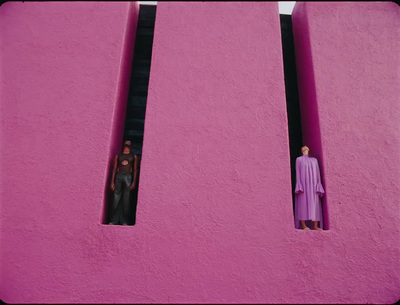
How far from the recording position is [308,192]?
13.5 feet

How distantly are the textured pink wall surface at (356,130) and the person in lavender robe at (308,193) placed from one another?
0.15m

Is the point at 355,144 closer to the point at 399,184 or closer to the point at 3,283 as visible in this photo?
the point at 399,184

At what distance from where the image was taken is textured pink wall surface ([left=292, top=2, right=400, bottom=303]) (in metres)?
3.75

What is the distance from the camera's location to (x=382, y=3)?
16.2ft

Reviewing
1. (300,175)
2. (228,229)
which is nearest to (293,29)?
(300,175)

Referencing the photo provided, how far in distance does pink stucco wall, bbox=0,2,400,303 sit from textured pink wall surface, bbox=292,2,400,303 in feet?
0.06

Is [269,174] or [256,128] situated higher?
[256,128]

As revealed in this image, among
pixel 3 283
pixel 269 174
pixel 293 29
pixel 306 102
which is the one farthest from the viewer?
pixel 293 29

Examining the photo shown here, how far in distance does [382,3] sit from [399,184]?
119 inches

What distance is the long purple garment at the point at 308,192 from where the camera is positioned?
406 centimetres

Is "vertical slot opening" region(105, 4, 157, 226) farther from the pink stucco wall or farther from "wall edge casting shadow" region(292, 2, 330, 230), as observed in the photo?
"wall edge casting shadow" region(292, 2, 330, 230)

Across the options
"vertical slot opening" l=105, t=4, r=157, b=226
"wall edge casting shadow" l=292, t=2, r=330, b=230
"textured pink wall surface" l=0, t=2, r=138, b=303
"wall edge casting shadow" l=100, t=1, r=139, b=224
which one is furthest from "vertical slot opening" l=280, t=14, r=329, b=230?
"textured pink wall surface" l=0, t=2, r=138, b=303

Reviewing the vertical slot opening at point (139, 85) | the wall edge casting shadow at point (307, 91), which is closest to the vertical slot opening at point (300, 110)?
the wall edge casting shadow at point (307, 91)

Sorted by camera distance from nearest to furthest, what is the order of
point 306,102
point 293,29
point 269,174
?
point 269,174 → point 306,102 → point 293,29
